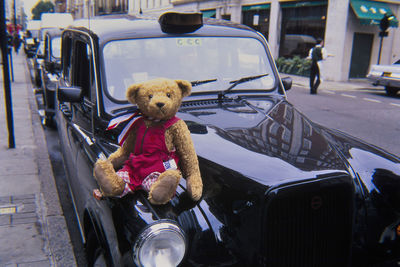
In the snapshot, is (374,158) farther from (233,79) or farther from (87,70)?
(87,70)

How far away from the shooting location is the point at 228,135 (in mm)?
2570

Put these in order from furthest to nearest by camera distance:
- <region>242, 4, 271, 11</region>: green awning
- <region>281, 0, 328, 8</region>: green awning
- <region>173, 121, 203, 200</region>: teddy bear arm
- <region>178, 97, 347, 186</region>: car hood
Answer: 1. <region>242, 4, 271, 11</region>: green awning
2. <region>281, 0, 328, 8</region>: green awning
3. <region>173, 121, 203, 200</region>: teddy bear arm
4. <region>178, 97, 347, 186</region>: car hood

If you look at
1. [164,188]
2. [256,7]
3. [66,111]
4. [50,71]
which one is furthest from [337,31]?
[164,188]

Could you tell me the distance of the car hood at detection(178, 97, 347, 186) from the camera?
6.88 feet

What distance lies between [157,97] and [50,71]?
4.44 m

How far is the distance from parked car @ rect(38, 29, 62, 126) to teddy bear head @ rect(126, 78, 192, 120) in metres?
4.11

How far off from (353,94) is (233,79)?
45.6 ft

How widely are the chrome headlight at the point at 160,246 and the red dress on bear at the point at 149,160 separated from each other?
A: 1.37 ft

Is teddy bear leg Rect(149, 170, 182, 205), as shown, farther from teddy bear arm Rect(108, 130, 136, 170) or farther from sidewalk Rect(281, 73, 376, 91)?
sidewalk Rect(281, 73, 376, 91)

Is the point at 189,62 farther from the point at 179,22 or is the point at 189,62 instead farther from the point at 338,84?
the point at 338,84

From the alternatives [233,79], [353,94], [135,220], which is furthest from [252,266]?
[353,94]

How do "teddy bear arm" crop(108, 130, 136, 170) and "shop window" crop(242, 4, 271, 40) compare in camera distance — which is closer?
"teddy bear arm" crop(108, 130, 136, 170)

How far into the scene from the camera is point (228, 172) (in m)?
2.21

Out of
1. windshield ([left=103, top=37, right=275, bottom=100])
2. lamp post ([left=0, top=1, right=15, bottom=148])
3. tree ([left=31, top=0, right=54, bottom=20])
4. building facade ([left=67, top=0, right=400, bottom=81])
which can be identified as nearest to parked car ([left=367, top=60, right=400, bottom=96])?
building facade ([left=67, top=0, right=400, bottom=81])
